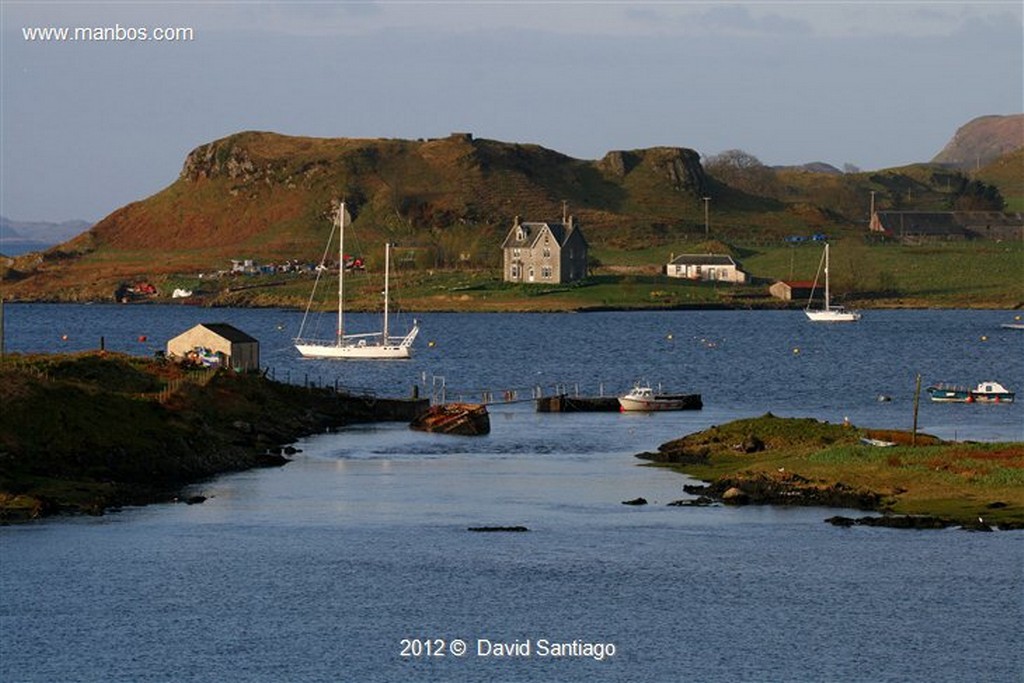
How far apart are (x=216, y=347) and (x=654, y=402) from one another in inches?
1097

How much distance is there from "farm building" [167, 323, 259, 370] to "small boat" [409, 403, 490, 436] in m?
11.6

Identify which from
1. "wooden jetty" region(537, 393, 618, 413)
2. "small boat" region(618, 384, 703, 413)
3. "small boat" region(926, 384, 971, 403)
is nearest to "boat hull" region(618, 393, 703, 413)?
"small boat" region(618, 384, 703, 413)

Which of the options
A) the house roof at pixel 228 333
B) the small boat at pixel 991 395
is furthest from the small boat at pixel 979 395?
the house roof at pixel 228 333

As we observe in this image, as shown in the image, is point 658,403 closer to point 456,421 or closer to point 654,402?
point 654,402


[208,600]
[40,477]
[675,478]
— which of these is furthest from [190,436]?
[208,600]

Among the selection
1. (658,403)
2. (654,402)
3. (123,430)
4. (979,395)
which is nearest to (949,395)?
(979,395)

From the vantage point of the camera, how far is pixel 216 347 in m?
108

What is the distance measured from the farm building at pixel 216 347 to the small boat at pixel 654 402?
2327cm

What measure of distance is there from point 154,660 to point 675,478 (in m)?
36.6

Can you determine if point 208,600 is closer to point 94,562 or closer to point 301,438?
point 94,562

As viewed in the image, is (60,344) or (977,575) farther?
(60,344)

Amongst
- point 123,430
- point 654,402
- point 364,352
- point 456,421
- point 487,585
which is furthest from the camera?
point 364,352

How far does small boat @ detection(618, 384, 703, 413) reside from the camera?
116m

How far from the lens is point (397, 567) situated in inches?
2399
